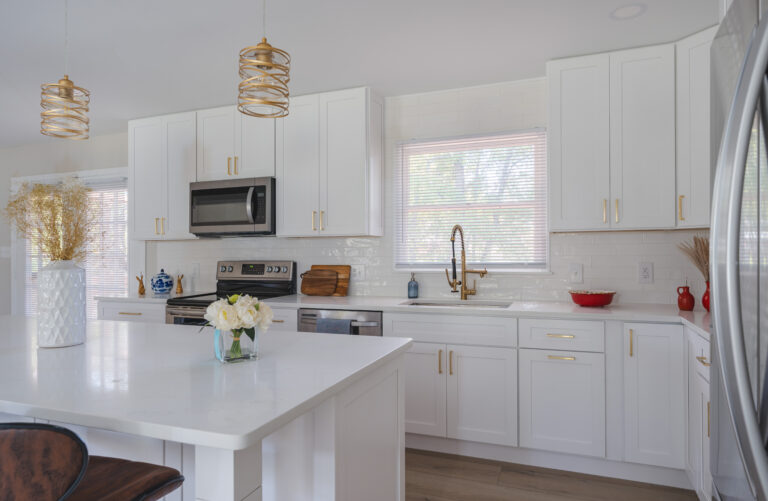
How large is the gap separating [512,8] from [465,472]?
8.31ft

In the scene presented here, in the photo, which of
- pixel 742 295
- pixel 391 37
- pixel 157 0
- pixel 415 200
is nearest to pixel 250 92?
pixel 157 0

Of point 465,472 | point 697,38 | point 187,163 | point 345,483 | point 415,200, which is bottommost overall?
point 465,472

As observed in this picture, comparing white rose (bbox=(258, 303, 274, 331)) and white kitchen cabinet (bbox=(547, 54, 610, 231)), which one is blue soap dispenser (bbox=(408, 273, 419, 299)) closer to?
white kitchen cabinet (bbox=(547, 54, 610, 231))

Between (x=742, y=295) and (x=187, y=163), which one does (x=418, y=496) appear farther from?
(x=187, y=163)

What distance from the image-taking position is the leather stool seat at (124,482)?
113 cm

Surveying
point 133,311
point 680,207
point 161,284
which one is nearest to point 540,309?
point 680,207

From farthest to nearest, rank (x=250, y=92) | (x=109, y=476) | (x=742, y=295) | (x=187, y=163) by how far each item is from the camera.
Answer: (x=187, y=163), (x=250, y=92), (x=109, y=476), (x=742, y=295)

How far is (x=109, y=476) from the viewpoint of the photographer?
1.21 metres

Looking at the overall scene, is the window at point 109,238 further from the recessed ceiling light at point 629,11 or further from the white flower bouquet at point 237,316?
the recessed ceiling light at point 629,11

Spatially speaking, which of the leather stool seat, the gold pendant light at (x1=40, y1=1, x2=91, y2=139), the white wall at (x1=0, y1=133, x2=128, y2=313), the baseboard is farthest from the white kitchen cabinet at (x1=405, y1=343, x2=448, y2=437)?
the white wall at (x1=0, y1=133, x2=128, y2=313)

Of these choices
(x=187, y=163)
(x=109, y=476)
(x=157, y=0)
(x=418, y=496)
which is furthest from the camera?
(x=187, y=163)

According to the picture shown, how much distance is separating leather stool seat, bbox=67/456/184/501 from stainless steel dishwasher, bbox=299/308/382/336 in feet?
6.37

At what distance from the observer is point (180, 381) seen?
51.5 inches

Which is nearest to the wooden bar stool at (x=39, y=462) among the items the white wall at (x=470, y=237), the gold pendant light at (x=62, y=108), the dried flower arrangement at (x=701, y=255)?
the gold pendant light at (x=62, y=108)
